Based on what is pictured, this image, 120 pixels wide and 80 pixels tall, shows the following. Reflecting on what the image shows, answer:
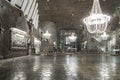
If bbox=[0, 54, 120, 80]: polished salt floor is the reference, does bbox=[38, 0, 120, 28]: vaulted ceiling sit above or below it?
above

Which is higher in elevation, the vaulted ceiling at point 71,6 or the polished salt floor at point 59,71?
the vaulted ceiling at point 71,6

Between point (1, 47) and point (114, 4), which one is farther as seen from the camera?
point (114, 4)

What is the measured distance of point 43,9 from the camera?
22.5 m

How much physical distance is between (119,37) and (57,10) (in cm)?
898

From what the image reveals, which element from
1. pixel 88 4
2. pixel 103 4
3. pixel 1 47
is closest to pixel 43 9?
pixel 88 4

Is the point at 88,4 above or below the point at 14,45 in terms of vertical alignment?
above

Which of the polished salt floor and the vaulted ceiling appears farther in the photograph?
the vaulted ceiling

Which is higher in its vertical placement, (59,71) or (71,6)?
(71,6)

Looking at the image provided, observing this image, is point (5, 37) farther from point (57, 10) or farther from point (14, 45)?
point (57, 10)

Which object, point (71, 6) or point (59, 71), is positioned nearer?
point (59, 71)

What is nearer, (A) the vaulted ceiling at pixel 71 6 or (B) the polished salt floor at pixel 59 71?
(B) the polished salt floor at pixel 59 71

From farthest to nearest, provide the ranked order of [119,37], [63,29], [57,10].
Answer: [63,29] < [57,10] < [119,37]

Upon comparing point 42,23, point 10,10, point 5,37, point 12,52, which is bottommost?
point 12,52

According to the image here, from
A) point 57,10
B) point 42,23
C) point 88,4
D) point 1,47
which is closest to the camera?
point 1,47
